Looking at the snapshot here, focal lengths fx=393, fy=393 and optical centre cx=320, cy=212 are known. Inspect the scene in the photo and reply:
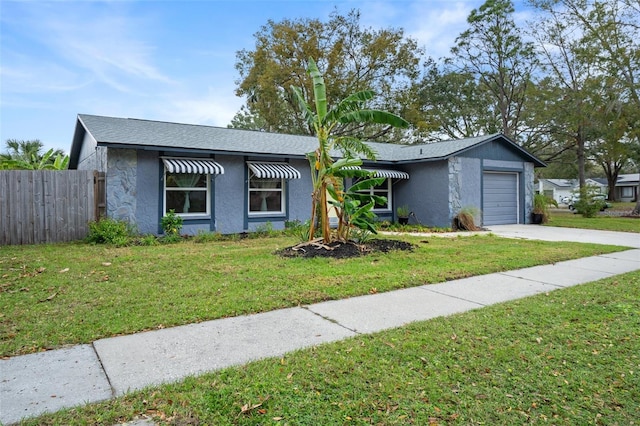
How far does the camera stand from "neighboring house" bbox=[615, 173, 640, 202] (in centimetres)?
5025

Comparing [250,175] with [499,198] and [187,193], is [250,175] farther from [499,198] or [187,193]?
[499,198]

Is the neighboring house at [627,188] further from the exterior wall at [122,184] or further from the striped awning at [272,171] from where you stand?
the exterior wall at [122,184]

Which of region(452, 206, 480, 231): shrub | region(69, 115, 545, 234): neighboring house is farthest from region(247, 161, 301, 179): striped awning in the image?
region(452, 206, 480, 231): shrub

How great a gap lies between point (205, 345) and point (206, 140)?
10.4 m

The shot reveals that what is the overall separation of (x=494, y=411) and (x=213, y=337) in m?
2.58

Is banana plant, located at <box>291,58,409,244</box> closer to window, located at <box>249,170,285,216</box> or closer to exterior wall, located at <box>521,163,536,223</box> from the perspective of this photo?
window, located at <box>249,170,285,216</box>

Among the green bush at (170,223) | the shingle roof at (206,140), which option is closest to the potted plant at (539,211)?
the shingle roof at (206,140)

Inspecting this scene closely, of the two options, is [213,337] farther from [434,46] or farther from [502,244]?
[434,46]

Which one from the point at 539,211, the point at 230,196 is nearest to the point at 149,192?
the point at 230,196

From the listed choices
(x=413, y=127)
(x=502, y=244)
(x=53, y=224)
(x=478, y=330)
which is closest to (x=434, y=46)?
(x=413, y=127)

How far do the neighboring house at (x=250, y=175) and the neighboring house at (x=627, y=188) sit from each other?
1727 inches

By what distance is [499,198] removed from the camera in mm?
17141

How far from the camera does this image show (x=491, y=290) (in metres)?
5.77

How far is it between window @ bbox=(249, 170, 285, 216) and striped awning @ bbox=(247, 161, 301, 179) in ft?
1.26
